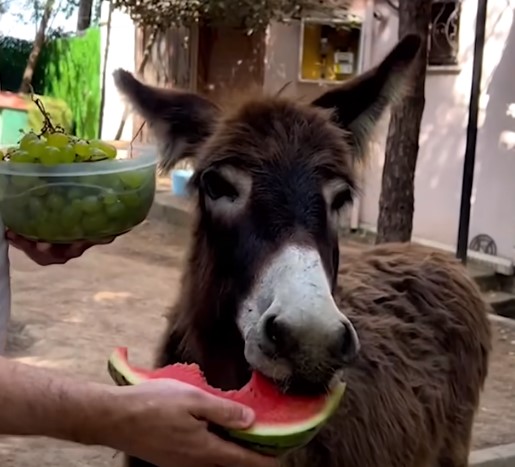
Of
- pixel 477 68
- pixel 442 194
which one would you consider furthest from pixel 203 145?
pixel 442 194

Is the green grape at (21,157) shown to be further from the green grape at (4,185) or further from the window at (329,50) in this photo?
the window at (329,50)

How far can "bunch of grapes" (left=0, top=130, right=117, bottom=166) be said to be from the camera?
2.02m

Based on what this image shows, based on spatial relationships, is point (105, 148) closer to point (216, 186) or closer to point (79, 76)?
point (216, 186)

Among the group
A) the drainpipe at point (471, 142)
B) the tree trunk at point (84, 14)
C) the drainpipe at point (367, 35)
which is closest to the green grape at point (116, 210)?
the drainpipe at point (471, 142)

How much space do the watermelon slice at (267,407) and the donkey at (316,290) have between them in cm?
4

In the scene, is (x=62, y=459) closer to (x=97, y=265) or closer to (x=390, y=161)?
(x=390, y=161)

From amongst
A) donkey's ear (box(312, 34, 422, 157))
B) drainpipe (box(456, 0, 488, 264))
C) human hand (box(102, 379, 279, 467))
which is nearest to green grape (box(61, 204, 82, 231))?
human hand (box(102, 379, 279, 467))

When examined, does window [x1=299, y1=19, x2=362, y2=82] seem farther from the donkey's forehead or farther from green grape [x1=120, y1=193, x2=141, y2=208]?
green grape [x1=120, y1=193, x2=141, y2=208]

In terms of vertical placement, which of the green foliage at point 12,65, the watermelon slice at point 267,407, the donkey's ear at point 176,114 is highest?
the green foliage at point 12,65

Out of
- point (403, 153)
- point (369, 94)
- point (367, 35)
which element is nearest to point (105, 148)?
point (369, 94)

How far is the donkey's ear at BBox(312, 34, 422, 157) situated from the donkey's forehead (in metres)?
0.24

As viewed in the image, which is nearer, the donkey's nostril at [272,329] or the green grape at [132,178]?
the donkey's nostril at [272,329]

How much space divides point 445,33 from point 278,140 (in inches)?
264

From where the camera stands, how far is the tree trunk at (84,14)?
21.1 m
